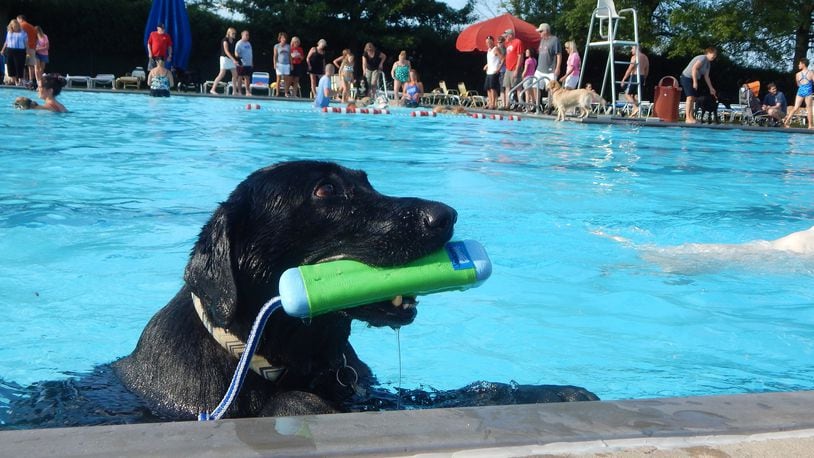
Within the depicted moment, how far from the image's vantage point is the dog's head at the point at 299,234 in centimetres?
262

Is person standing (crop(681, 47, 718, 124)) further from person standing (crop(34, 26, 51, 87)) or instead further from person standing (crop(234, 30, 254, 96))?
person standing (crop(34, 26, 51, 87))

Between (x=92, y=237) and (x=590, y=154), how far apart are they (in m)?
8.67

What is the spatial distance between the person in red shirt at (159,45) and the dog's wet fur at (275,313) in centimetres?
2235

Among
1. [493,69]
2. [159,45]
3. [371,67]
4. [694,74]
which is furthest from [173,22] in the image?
[694,74]

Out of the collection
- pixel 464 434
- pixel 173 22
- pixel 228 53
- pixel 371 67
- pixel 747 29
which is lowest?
pixel 464 434

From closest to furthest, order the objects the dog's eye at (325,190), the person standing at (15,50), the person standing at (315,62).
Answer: the dog's eye at (325,190) → the person standing at (15,50) → the person standing at (315,62)

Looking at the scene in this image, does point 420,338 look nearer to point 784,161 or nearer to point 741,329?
point 741,329

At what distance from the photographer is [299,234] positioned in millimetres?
2838

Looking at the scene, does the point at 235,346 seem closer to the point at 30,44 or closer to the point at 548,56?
the point at 548,56

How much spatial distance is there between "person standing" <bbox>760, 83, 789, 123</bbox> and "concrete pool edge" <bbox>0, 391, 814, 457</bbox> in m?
23.5

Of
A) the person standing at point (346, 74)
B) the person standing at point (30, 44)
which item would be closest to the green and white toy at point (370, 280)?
the person standing at point (346, 74)

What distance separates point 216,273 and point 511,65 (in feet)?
70.1

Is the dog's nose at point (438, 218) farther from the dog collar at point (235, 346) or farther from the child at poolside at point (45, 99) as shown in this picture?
the child at poolside at point (45, 99)

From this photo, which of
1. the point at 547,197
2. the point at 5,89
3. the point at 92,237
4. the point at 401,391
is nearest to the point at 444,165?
the point at 547,197
